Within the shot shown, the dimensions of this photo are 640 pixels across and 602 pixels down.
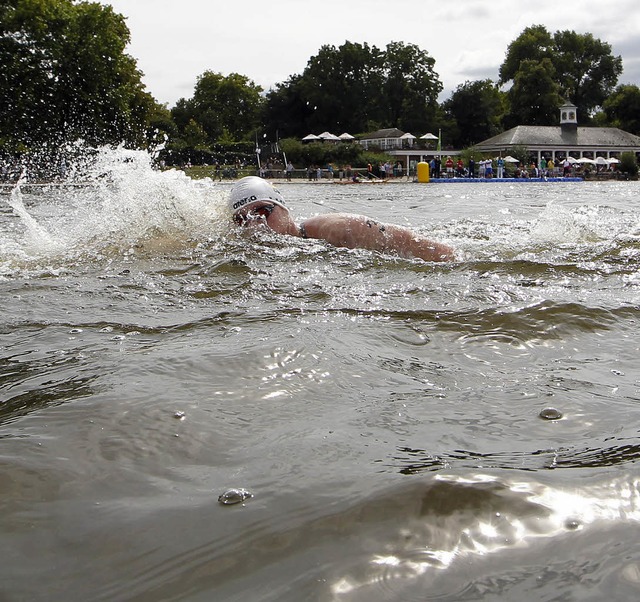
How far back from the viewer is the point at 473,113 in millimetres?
79500

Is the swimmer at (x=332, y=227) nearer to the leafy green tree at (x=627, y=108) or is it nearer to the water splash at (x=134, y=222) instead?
the water splash at (x=134, y=222)

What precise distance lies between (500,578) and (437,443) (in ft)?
1.98

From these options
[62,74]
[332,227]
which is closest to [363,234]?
[332,227]

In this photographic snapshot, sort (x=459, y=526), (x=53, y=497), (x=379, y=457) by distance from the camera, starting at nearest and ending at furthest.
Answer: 1. (x=459, y=526)
2. (x=53, y=497)
3. (x=379, y=457)

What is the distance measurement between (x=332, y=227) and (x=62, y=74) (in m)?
40.2

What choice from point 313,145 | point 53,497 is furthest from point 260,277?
point 313,145

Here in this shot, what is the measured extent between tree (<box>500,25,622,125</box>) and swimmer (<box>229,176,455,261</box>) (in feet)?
297

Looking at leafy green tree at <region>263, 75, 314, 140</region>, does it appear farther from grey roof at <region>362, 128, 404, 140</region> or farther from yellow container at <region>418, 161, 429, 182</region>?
yellow container at <region>418, 161, 429, 182</region>

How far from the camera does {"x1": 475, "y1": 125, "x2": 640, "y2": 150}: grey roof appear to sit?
65.4 meters

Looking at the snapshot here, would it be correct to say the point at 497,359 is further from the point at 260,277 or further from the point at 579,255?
the point at 579,255

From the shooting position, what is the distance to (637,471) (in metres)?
1.50

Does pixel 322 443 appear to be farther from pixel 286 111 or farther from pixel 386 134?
pixel 286 111

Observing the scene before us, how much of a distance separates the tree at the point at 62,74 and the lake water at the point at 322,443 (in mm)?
39589

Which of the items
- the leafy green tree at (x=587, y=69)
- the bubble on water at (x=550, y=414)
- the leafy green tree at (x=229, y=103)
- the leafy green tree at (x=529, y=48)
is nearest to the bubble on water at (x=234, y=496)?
the bubble on water at (x=550, y=414)
